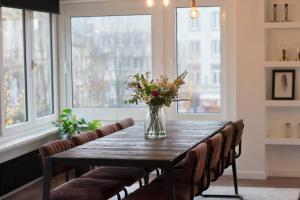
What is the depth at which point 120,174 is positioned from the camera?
479cm

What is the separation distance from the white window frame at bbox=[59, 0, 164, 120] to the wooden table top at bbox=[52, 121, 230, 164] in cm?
143

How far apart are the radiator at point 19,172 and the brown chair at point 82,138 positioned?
1126mm

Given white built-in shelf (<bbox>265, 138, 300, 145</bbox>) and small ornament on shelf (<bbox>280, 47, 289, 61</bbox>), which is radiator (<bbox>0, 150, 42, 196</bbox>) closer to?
white built-in shelf (<bbox>265, 138, 300, 145</bbox>)

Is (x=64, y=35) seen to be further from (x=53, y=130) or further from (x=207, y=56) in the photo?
(x=207, y=56)

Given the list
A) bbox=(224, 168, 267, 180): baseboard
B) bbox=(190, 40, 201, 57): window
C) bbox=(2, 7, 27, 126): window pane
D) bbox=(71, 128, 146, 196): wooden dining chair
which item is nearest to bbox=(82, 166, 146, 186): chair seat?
bbox=(71, 128, 146, 196): wooden dining chair

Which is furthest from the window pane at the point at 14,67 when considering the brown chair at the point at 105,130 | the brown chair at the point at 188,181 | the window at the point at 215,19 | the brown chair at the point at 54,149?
the brown chair at the point at 188,181

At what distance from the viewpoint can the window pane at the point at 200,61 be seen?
22.0ft

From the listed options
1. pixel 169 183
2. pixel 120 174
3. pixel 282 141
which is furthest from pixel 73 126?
pixel 169 183

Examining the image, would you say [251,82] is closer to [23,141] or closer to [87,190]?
[23,141]

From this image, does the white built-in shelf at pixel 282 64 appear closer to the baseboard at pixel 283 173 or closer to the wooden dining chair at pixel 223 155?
the baseboard at pixel 283 173

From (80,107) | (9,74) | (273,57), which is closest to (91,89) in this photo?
(80,107)

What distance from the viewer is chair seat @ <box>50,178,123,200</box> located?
4105mm

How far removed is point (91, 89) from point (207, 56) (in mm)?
1570

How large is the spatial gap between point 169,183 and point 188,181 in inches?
12.6
